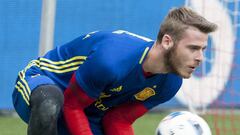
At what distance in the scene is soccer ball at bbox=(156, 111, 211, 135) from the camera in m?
3.80

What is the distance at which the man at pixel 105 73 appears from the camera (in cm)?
355

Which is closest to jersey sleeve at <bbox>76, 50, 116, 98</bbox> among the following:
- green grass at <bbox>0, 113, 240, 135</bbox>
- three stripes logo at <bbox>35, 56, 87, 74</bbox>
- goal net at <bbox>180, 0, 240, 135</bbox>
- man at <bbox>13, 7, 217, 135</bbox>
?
man at <bbox>13, 7, 217, 135</bbox>

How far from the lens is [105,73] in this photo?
358 centimetres

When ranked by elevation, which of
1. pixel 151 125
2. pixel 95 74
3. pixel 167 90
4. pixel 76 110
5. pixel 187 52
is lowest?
pixel 151 125

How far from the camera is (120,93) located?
380cm

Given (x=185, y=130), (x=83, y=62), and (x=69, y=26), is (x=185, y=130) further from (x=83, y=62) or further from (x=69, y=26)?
(x=69, y=26)

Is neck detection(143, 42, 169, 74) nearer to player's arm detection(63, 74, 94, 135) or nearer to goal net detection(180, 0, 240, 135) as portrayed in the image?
player's arm detection(63, 74, 94, 135)

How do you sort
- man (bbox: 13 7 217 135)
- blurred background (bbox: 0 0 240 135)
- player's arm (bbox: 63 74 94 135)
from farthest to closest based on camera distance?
blurred background (bbox: 0 0 240 135)
player's arm (bbox: 63 74 94 135)
man (bbox: 13 7 217 135)

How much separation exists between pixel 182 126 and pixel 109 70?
1.69ft

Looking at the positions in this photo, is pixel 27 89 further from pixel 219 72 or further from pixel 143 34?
pixel 219 72

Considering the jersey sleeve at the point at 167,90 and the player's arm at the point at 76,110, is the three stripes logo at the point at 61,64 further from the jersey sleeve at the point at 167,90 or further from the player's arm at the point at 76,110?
the jersey sleeve at the point at 167,90

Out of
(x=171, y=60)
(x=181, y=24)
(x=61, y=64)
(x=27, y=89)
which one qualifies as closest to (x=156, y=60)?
(x=171, y=60)

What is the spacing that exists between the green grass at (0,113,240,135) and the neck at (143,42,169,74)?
105 inches

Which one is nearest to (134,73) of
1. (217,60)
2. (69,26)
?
(69,26)
